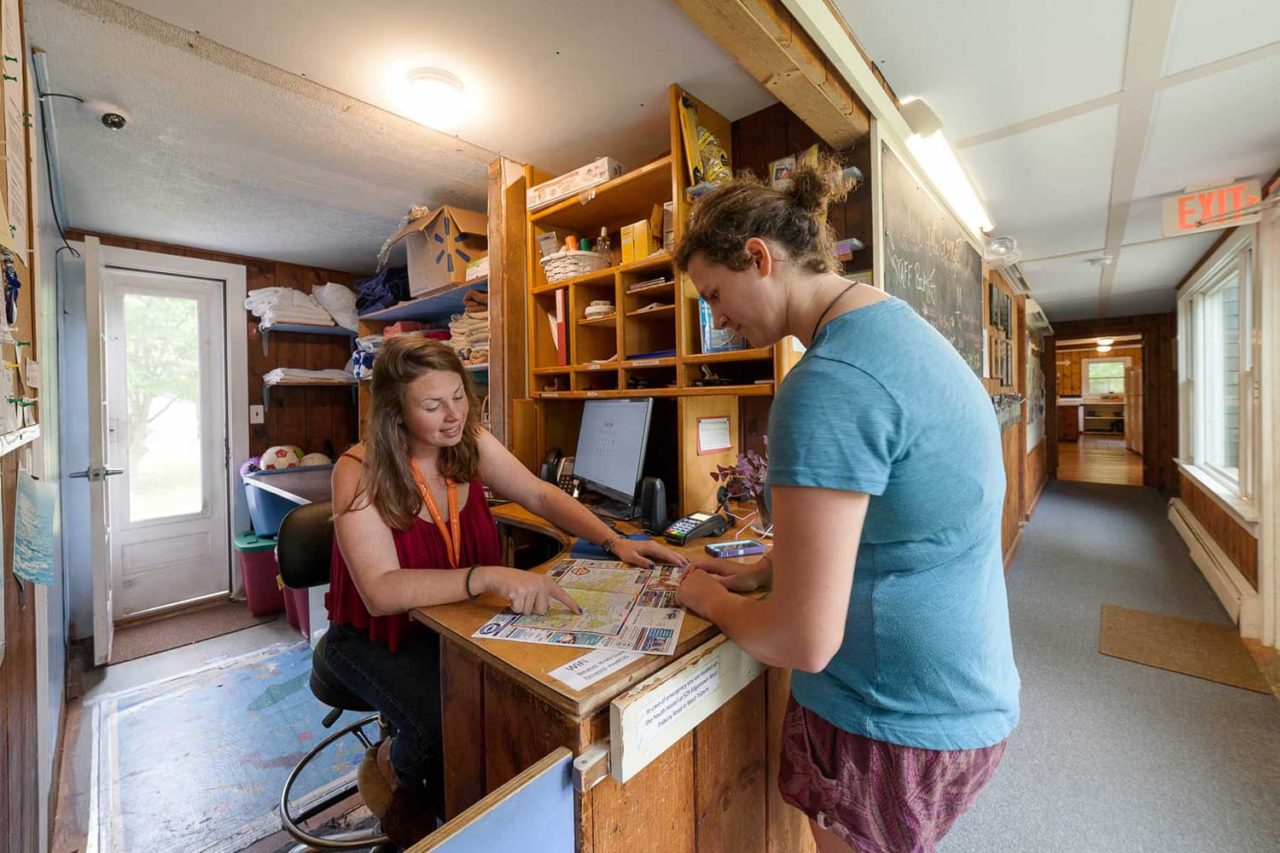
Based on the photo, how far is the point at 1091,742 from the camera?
6.93 feet

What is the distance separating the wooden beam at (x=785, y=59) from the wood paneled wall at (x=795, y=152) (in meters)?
0.15

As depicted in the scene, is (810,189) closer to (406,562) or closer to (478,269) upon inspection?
(406,562)

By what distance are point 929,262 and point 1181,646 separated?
2555 mm

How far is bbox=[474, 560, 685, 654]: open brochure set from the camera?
37.0 inches

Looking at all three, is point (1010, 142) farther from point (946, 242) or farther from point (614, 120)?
point (614, 120)

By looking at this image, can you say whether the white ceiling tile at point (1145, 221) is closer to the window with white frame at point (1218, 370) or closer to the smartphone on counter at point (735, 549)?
the window with white frame at point (1218, 370)

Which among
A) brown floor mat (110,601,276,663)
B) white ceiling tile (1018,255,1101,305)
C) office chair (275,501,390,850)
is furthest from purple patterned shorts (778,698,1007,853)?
white ceiling tile (1018,255,1101,305)

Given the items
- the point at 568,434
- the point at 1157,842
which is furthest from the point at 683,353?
the point at 1157,842

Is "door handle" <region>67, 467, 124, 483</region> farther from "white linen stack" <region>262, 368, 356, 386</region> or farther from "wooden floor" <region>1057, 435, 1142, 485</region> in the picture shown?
"wooden floor" <region>1057, 435, 1142, 485</region>

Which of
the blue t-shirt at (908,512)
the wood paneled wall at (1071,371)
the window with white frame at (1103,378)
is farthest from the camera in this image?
the window with white frame at (1103,378)

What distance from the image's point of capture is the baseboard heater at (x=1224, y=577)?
285 centimetres

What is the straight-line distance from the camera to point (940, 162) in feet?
7.46

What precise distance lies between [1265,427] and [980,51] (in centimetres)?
266

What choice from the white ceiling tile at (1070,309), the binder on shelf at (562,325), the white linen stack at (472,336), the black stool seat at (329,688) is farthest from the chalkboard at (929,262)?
the white ceiling tile at (1070,309)
